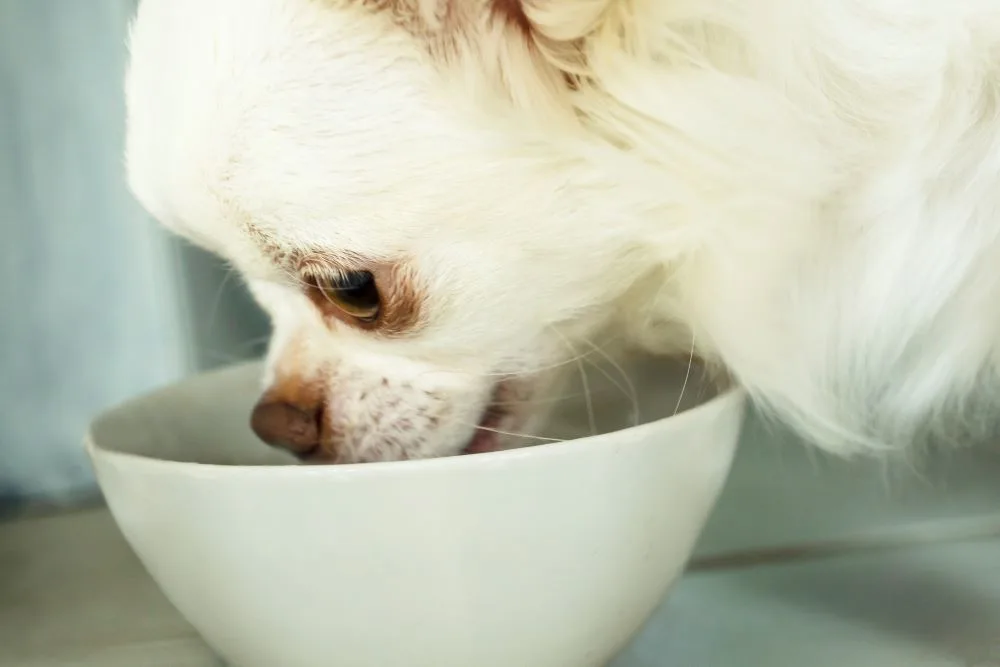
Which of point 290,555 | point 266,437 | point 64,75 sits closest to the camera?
point 290,555

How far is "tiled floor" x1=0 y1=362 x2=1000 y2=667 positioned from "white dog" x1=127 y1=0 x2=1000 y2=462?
0.14 metres

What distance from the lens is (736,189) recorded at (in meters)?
0.58

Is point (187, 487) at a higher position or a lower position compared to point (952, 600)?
higher

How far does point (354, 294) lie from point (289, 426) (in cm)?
13

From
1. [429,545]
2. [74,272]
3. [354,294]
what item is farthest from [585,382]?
[74,272]

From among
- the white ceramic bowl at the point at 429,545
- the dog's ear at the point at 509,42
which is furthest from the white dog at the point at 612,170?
the white ceramic bowl at the point at 429,545

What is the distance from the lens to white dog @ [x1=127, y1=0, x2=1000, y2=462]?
552mm

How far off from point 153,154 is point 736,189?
39cm

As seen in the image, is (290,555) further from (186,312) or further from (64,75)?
(64,75)

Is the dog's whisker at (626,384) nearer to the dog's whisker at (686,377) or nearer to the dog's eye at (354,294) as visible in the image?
the dog's whisker at (686,377)

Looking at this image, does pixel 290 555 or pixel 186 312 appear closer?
pixel 290 555

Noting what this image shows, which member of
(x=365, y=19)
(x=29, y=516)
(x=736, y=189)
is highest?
(x=365, y=19)

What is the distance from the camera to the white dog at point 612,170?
552mm

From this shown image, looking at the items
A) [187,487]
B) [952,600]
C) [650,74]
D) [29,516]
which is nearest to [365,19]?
[650,74]
